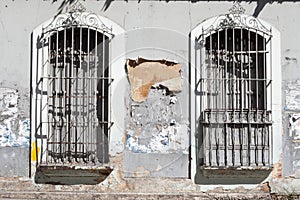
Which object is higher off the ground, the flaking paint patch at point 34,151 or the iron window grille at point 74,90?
the iron window grille at point 74,90

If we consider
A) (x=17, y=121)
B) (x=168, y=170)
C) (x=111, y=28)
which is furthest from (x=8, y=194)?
(x=111, y=28)

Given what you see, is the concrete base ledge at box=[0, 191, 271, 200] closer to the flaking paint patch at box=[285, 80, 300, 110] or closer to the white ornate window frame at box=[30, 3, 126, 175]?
the white ornate window frame at box=[30, 3, 126, 175]

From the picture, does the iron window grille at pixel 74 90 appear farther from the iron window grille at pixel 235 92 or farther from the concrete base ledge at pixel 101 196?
the iron window grille at pixel 235 92

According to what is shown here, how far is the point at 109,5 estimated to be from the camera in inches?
Result: 313

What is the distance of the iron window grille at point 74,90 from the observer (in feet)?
25.9

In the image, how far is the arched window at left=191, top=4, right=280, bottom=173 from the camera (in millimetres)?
7887

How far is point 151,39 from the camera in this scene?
7.92 meters

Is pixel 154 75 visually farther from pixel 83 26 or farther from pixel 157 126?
pixel 83 26

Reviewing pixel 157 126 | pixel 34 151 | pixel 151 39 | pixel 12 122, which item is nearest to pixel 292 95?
pixel 157 126

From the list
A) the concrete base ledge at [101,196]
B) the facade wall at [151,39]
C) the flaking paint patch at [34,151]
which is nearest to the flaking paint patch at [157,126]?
the facade wall at [151,39]

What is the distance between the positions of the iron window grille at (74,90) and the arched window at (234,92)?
1.46 meters

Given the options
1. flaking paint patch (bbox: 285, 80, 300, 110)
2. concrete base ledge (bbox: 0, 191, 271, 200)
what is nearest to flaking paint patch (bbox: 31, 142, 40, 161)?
concrete base ledge (bbox: 0, 191, 271, 200)

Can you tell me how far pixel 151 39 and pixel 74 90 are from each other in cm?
146

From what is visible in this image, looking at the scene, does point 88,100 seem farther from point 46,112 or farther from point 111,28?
point 111,28
